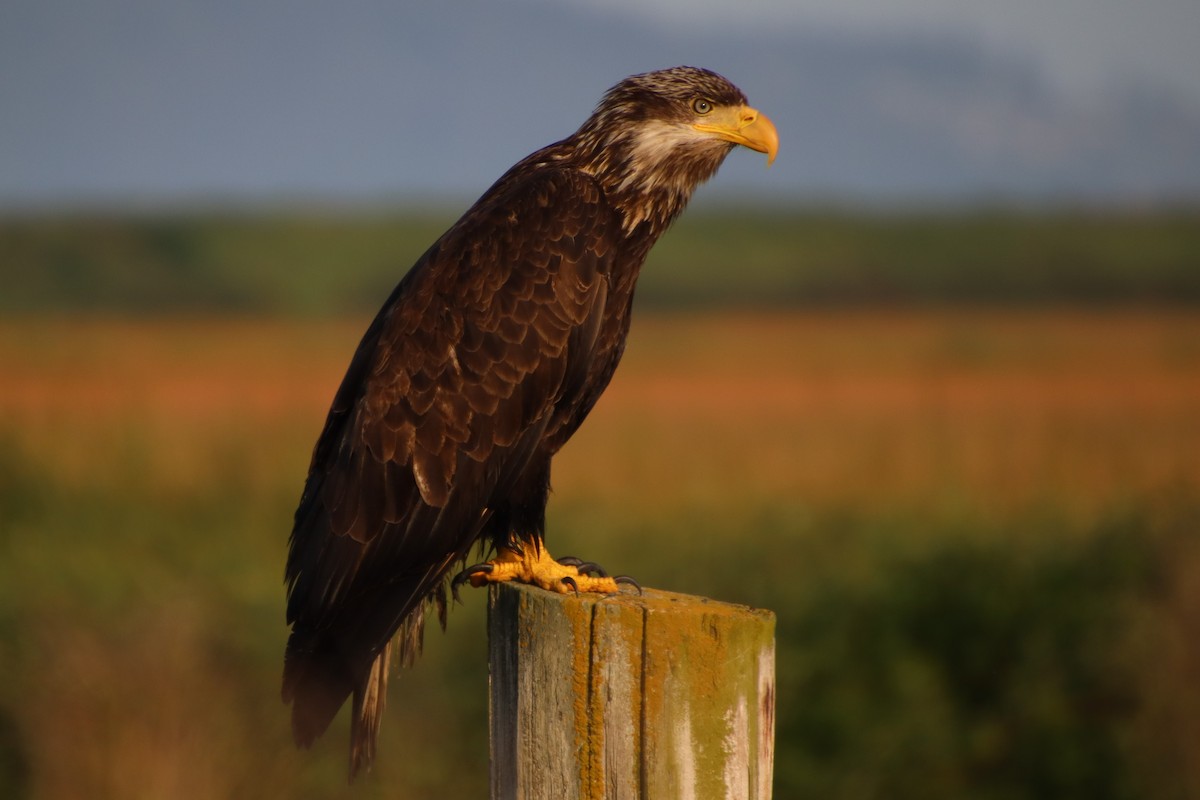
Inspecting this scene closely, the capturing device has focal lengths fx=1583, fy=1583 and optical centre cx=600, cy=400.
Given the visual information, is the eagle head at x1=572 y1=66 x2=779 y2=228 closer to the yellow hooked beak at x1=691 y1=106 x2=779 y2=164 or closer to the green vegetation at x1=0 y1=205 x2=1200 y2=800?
the yellow hooked beak at x1=691 y1=106 x2=779 y2=164

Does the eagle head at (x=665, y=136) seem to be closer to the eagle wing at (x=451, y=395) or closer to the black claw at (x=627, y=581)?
the eagle wing at (x=451, y=395)

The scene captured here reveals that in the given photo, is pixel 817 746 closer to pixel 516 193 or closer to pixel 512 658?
pixel 516 193

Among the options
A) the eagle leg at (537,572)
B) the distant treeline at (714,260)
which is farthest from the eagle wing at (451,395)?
the distant treeline at (714,260)

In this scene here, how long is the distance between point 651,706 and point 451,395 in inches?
71.0

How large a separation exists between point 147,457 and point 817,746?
30.3ft

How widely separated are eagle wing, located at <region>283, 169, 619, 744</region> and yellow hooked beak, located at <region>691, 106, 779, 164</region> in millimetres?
626

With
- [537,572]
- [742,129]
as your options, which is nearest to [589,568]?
[537,572]

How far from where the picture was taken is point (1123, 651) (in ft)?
35.0

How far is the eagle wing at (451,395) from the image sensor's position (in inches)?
202

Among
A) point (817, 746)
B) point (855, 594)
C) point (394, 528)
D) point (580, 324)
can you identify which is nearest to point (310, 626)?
point (394, 528)

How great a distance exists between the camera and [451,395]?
5289 mm

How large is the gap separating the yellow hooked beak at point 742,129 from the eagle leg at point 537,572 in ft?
5.49

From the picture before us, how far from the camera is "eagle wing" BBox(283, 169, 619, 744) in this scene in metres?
5.12

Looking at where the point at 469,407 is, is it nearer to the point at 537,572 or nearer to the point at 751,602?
the point at 537,572
